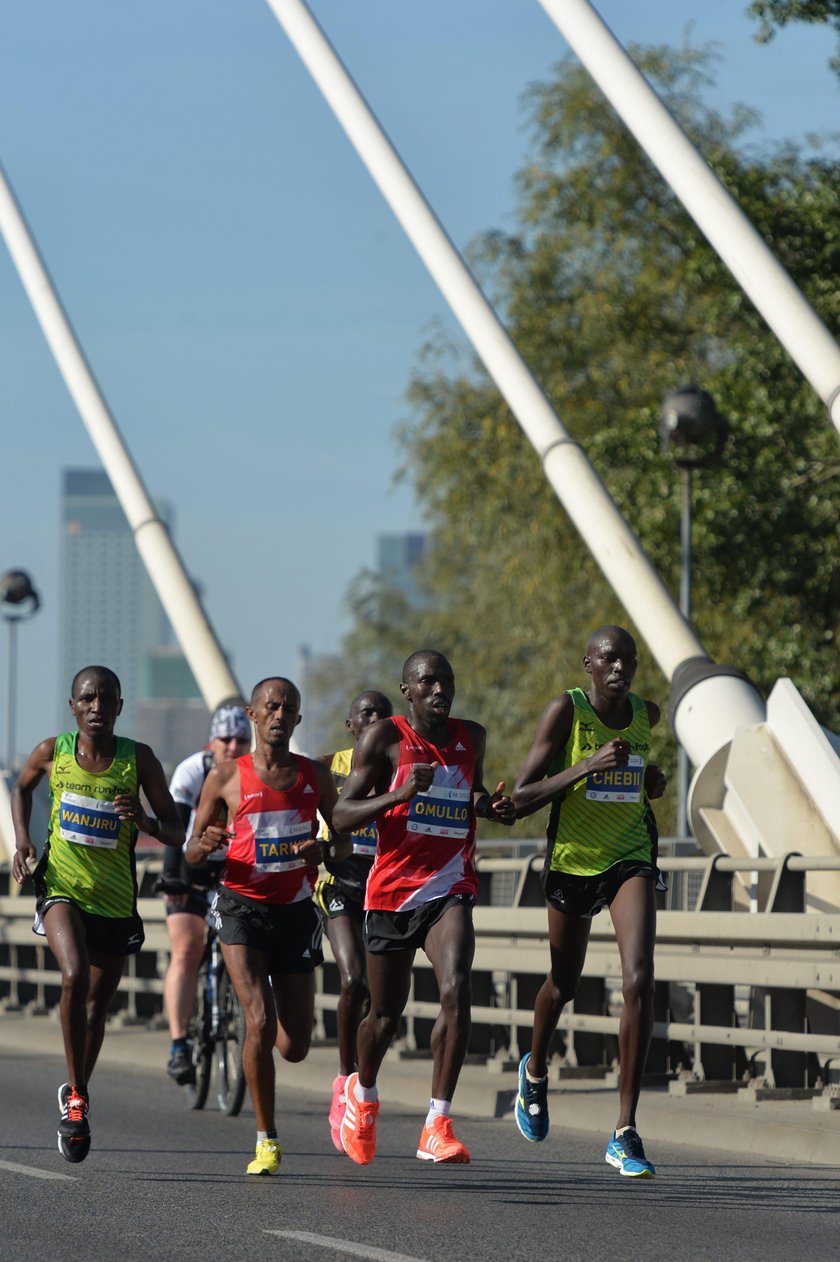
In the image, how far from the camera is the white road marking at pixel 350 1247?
7.01 meters

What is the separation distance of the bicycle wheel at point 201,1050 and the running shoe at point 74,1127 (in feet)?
10.5

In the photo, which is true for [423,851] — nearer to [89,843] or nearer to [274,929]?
[274,929]

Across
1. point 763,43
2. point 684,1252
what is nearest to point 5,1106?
point 684,1252

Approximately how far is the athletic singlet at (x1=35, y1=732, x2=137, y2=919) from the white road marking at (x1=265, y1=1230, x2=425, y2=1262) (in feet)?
6.63

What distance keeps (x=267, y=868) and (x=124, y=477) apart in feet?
40.7

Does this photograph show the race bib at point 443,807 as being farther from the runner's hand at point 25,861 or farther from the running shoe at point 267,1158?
the runner's hand at point 25,861

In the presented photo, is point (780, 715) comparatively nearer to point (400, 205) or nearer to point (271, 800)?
point (271, 800)

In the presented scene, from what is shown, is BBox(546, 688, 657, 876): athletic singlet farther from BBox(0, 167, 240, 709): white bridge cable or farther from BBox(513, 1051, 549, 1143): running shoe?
BBox(0, 167, 240, 709): white bridge cable

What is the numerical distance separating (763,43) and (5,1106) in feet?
47.4

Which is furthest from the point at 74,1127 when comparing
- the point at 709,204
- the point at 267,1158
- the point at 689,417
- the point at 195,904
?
the point at 689,417

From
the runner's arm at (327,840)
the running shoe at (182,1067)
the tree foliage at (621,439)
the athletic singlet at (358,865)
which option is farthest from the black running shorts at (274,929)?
the tree foliage at (621,439)

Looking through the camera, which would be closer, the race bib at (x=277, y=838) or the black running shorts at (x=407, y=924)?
the black running shorts at (x=407, y=924)

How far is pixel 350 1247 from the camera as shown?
726cm

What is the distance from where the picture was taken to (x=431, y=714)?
342 inches
